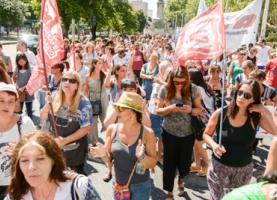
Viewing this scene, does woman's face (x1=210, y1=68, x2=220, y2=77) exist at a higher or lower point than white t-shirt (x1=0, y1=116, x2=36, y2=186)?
higher

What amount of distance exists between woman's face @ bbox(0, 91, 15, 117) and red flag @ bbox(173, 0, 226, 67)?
6.65 ft

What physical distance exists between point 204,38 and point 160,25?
318ft

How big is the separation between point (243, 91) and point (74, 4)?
20.9 m

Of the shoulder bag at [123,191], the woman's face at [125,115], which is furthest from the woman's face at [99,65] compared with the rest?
the shoulder bag at [123,191]

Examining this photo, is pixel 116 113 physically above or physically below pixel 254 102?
below

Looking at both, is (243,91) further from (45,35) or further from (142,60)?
(142,60)

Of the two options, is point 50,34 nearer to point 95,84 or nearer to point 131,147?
point 131,147

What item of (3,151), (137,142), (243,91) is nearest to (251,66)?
(243,91)

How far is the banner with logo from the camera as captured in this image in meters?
4.70

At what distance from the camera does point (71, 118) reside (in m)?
3.30

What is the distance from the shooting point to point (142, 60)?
10305 mm

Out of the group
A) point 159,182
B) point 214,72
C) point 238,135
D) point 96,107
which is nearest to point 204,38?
point 238,135

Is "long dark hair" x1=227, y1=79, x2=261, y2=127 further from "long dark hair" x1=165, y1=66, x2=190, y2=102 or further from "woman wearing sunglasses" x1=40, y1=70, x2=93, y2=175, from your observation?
"woman wearing sunglasses" x1=40, y1=70, x2=93, y2=175

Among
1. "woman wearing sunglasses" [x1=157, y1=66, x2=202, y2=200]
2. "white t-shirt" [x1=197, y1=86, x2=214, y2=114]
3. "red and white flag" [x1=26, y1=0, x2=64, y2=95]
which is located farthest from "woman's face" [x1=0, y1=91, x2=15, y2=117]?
"white t-shirt" [x1=197, y1=86, x2=214, y2=114]
